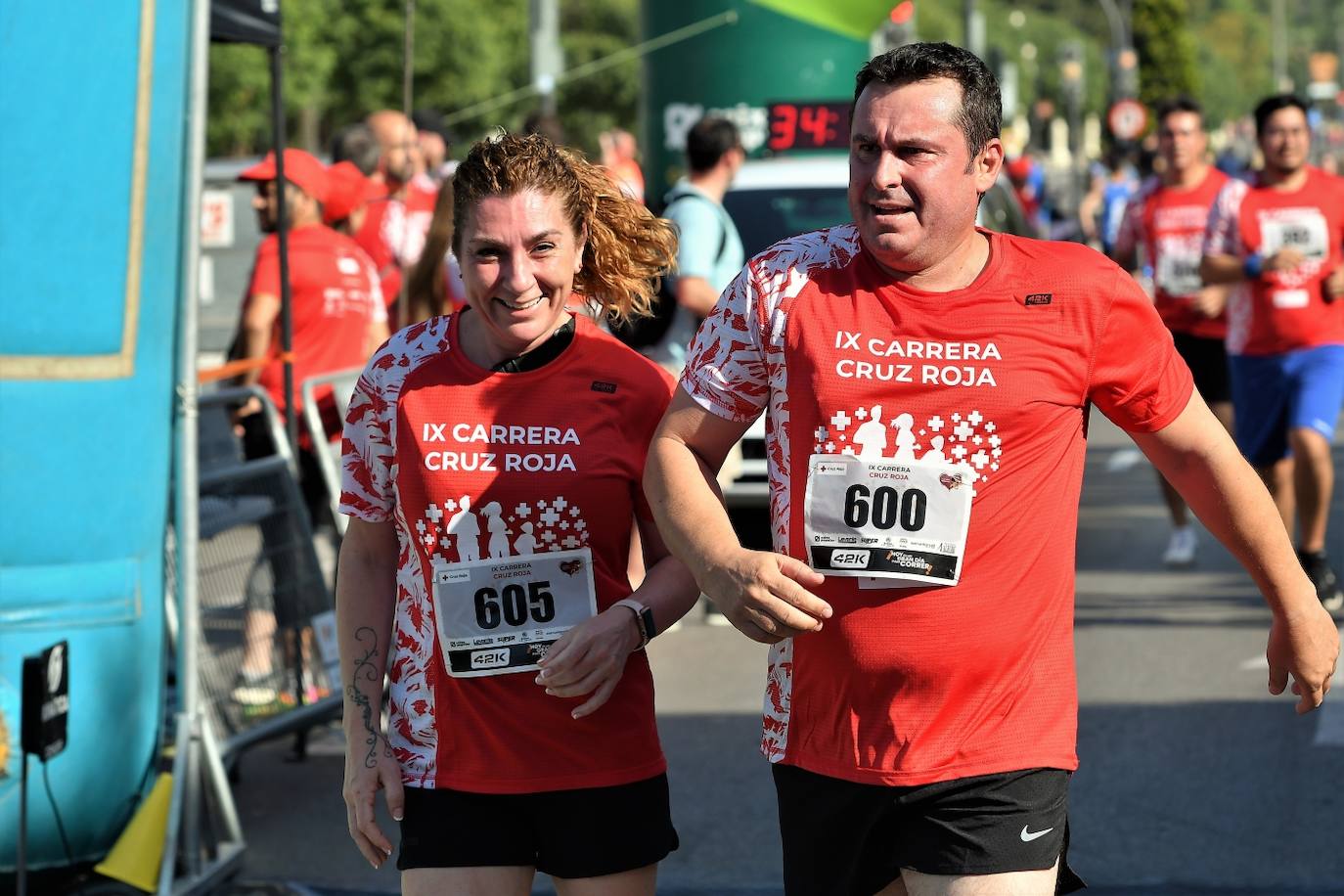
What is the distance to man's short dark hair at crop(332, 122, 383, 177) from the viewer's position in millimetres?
10891

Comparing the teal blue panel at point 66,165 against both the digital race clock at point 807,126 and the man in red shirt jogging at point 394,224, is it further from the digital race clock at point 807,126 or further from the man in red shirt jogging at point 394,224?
the digital race clock at point 807,126

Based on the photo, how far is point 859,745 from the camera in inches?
125

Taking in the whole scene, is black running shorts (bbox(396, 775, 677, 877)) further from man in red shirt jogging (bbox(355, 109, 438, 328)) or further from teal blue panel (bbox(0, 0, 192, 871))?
man in red shirt jogging (bbox(355, 109, 438, 328))

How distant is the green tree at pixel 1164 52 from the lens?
277 feet

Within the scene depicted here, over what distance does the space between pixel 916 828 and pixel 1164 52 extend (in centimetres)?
8579

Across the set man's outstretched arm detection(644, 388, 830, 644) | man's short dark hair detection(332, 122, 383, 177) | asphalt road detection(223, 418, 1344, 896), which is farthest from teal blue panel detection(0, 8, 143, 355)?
man's short dark hair detection(332, 122, 383, 177)

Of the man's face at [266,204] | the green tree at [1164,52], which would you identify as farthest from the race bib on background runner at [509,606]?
the green tree at [1164,52]

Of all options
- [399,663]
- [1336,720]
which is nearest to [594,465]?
[399,663]

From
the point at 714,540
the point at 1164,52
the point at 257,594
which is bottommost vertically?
the point at 257,594

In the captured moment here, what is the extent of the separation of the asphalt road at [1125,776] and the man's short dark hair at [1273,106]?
2.16m

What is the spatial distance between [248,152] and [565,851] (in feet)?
149

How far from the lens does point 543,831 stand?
3.49 meters

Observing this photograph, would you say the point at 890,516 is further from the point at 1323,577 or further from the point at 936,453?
the point at 1323,577

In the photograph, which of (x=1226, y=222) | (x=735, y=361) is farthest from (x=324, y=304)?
(x=735, y=361)
